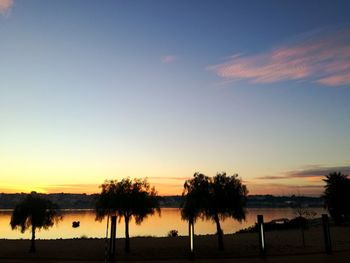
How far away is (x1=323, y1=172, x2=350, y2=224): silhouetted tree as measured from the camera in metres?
56.2

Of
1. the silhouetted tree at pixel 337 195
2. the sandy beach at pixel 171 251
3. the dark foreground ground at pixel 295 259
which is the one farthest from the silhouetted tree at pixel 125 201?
the silhouetted tree at pixel 337 195

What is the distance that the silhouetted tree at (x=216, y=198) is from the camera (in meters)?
29.5

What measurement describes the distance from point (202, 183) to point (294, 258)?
10277mm

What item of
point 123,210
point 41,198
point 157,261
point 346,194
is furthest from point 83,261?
point 346,194

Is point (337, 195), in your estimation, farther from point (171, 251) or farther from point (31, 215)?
point (31, 215)

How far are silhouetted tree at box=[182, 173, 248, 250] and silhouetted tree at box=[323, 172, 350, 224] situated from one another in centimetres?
3290

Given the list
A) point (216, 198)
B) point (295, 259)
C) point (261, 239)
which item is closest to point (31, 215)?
point (216, 198)

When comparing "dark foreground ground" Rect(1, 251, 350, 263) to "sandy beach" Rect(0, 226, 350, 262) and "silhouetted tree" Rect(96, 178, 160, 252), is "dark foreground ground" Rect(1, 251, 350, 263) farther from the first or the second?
"silhouetted tree" Rect(96, 178, 160, 252)

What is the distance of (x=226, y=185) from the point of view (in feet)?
98.0

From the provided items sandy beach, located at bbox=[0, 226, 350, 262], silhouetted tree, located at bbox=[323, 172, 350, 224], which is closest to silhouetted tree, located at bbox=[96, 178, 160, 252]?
sandy beach, located at bbox=[0, 226, 350, 262]

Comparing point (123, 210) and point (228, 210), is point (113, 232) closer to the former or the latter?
point (123, 210)

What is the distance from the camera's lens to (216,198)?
96.9ft

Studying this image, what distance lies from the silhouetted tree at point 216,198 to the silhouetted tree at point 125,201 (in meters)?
3.65

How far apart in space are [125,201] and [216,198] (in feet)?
24.7
